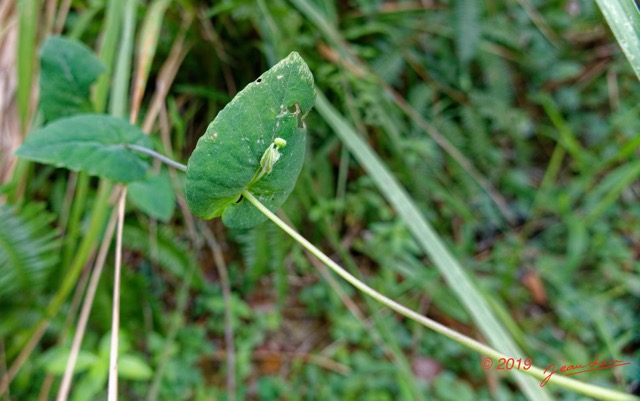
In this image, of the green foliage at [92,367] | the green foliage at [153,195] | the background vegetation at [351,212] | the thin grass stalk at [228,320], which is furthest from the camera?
the thin grass stalk at [228,320]

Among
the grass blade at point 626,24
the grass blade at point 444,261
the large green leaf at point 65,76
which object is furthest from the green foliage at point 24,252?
the grass blade at point 626,24

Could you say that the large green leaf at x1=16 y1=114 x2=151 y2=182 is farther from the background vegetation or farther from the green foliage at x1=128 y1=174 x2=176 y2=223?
the background vegetation

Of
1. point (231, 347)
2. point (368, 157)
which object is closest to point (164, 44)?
point (368, 157)

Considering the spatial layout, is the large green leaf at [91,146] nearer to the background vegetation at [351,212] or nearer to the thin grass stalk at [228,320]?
the background vegetation at [351,212]

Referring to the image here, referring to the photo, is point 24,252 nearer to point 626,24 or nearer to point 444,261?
point 444,261

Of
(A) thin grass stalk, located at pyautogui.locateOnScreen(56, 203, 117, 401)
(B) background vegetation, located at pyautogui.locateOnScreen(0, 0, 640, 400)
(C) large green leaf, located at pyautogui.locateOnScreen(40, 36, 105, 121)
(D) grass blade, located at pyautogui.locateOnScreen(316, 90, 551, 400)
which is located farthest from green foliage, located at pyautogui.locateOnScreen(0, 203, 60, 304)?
(D) grass blade, located at pyautogui.locateOnScreen(316, 90, 551, 400)
